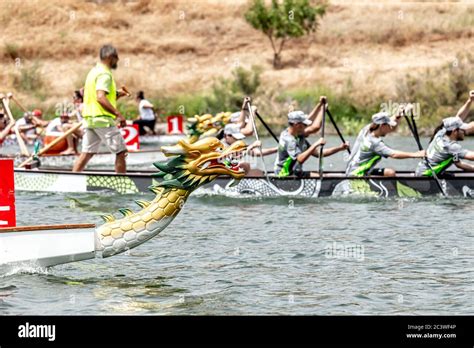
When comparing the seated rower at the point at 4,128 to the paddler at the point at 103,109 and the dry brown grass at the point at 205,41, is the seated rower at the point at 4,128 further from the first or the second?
the dry brown grass at the point at 205,41

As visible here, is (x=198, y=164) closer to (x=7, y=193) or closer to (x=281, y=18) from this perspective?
(x=7, y=193)

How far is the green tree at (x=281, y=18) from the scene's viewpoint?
57.1m

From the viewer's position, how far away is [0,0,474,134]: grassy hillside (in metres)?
51.6

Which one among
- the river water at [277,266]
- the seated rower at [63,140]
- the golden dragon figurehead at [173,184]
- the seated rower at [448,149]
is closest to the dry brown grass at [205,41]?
the seated rower at [63,140]

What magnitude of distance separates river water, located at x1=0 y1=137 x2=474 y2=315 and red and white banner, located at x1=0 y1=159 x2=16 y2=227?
0.56 m

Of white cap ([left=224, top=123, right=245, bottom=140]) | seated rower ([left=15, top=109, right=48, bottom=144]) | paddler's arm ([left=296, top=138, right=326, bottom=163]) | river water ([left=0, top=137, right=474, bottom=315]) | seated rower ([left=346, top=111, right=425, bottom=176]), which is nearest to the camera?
river water ([left=0, top=137, right=474, bottom=315])

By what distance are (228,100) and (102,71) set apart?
78.4ft

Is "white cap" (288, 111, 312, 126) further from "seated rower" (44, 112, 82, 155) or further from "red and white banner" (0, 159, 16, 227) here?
"seated rower" (44, 112, 82, 155)

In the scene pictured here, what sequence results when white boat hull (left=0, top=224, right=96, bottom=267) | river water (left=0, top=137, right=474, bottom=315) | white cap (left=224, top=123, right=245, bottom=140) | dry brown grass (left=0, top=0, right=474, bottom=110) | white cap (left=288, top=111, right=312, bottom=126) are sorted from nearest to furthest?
river water (left=0, top=137, right=474, bottom=315)
white boat hull (left=0, top=224, right=96, bottom=267)
white cap (left=288, top=111, right=312, bottom=126)
white cap (left=224, top=123, right=245, bottom=140)
dry brown grass (left=0, top=0, right=474, bottom=110)

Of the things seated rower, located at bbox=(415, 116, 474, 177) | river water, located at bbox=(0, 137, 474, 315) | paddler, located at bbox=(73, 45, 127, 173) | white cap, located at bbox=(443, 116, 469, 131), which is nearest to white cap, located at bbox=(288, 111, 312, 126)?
river water, located at bbox=(0, 137, 474, 315)

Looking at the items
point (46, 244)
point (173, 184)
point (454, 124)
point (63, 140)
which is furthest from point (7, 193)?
point (63, 140)

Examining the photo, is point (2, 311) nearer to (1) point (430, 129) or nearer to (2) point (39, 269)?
(2) point (39, 269)

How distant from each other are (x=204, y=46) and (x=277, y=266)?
4910cm

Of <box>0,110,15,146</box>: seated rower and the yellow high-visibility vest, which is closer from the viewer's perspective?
the yellow high-visibility vest
